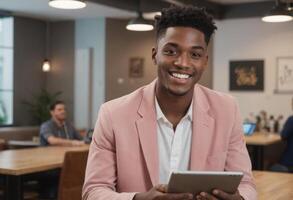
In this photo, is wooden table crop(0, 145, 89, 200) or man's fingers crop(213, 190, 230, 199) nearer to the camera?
man's fingers crop(213, 190, 230, 199)

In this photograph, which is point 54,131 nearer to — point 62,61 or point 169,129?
point 169,129

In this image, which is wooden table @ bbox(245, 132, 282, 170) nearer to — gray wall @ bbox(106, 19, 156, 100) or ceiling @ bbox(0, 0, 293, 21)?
ceiling @ bbox(0, 0, 293, 21)

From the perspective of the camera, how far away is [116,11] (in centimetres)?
845

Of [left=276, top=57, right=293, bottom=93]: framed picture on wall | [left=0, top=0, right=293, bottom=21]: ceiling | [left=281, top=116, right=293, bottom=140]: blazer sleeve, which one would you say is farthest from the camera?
[left=276, top=57, right=293, bottom=93]: framed picture on wall

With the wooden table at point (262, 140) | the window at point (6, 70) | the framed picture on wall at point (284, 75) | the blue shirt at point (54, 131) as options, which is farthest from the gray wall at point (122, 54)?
the blue shirt at point (54, 131)

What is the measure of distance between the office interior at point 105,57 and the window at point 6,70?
0.02 m

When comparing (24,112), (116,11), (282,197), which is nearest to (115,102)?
(282,197)

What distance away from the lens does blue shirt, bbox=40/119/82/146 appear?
17.9ft

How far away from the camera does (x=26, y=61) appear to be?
30.8ft

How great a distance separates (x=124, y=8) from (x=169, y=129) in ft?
21.5

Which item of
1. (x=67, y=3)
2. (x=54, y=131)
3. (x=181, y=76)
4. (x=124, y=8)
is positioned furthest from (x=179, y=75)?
(x=124, y=8)

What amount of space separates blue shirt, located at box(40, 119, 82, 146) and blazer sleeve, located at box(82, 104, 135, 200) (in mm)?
3997

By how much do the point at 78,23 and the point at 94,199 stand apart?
8.33m

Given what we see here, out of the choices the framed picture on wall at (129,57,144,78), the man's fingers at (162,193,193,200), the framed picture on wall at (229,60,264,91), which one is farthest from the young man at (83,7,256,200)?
the framed picture on wall at (129,57,144,78)
